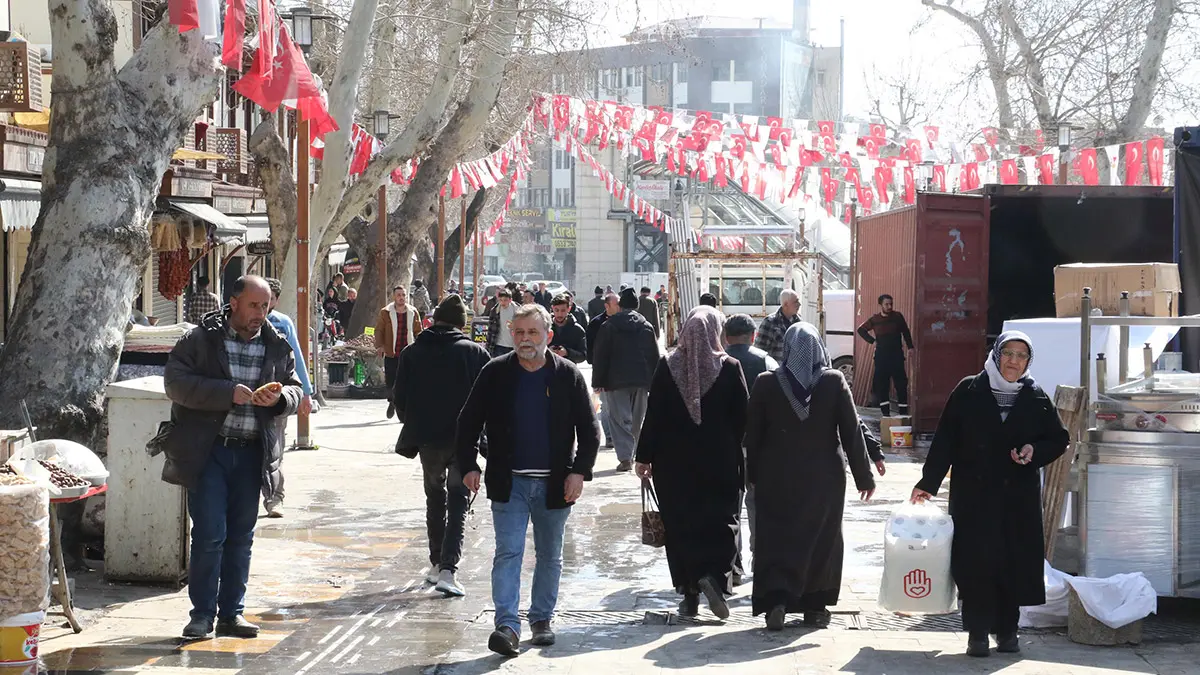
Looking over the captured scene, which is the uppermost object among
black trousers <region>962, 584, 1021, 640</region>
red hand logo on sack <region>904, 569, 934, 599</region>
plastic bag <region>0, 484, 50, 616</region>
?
plastic bag <region>0, 484, 50, 616</region>

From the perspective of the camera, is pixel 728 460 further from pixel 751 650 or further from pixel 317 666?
pixel 317 666

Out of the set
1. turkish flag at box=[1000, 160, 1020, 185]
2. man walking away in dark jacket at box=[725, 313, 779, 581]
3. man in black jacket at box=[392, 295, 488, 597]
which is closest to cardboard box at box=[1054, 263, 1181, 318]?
man walking away in dark jacket at box=[725, 313, 779, 581]

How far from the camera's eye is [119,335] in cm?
911

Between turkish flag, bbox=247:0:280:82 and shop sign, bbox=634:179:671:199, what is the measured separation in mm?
63465

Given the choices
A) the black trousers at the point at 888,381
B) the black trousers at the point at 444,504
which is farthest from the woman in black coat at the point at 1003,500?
the black trousers at the point at 888,381

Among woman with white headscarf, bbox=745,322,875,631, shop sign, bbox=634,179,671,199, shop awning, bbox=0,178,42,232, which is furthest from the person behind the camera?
shop sign, bbox=634,179,671,199

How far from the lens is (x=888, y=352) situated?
61.5 ft

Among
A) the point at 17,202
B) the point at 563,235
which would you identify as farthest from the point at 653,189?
the point at 17,202

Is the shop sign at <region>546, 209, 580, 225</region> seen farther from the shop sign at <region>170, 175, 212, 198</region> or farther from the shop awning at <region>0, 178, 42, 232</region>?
the shop awning at <region>0, 178, 42, 232</region>

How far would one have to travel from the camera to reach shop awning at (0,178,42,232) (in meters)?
14.4

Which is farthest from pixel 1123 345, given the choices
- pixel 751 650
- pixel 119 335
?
pixel 119 335

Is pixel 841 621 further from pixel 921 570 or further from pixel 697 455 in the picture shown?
pixel 697 455

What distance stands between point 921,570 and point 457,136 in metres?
17.0

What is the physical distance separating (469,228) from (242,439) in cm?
2975
